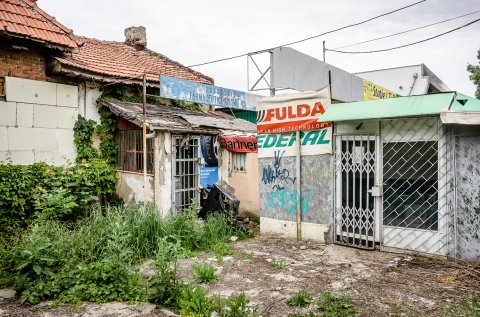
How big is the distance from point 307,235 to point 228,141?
4.39m

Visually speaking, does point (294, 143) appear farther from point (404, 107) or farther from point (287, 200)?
point (404, 107)

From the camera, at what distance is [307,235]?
8102 mm

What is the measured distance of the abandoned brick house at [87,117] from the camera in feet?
28.1

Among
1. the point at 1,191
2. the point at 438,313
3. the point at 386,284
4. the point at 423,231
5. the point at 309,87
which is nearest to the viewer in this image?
the point at 438,313

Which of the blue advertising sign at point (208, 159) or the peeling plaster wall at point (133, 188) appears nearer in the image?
the peeling plaster wall at point (133, 188)

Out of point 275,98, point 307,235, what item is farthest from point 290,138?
point 307,235

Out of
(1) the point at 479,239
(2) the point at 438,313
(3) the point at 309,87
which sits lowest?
(2) the point at 438,313

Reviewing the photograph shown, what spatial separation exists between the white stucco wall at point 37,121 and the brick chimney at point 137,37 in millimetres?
5708

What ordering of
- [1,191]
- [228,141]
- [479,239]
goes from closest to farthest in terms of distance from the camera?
[479,239] < [1,191] < [228,141]

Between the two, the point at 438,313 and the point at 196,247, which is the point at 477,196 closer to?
the point at 438,313

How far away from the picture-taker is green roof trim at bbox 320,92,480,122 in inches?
245

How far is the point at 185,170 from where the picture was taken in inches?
409

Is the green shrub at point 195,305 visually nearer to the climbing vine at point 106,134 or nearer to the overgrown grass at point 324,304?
the overgrown grass at point 324,304

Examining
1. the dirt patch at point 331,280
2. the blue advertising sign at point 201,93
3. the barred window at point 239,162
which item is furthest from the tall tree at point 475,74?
the dirt patch at point 331,280
